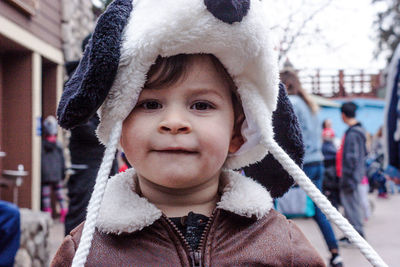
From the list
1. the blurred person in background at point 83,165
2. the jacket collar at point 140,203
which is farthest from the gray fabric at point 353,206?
the jacket collar at point 140,203

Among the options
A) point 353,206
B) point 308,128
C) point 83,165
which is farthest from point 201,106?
point 353,206

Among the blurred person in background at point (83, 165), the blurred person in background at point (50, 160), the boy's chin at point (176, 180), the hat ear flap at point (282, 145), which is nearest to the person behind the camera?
the boy's chin at point (176, 180)

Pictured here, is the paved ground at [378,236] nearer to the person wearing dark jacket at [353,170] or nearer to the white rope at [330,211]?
the person wearing dark jacket at [353,170]

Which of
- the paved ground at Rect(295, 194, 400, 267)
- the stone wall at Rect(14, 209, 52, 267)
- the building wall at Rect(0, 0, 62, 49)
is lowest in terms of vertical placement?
the paved ground at Rect(295, 194, 400, 267)

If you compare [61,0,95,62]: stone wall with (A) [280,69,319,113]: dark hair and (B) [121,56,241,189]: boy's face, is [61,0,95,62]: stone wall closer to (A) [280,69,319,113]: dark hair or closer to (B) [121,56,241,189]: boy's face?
(A) [280,69,319,113]: dark hair

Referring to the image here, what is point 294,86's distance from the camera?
3.79m

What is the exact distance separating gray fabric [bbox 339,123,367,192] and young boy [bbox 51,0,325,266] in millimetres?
4111

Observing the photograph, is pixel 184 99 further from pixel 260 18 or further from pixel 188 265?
pixel 188 265

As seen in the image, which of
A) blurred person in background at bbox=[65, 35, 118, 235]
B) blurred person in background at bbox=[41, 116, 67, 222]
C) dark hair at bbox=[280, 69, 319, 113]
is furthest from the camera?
blurred person in background at bbox=[41, 116, 67, 222]

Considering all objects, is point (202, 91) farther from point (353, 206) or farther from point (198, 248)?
point (353, 206)

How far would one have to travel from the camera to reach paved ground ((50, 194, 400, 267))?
188 inches

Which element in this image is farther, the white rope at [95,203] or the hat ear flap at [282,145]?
the hat ear flap at [282,145]

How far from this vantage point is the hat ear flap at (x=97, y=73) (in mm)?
1142

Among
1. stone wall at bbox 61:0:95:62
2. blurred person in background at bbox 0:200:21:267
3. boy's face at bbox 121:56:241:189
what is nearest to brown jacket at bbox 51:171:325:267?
boy's face at bbox 121:56:241:189
